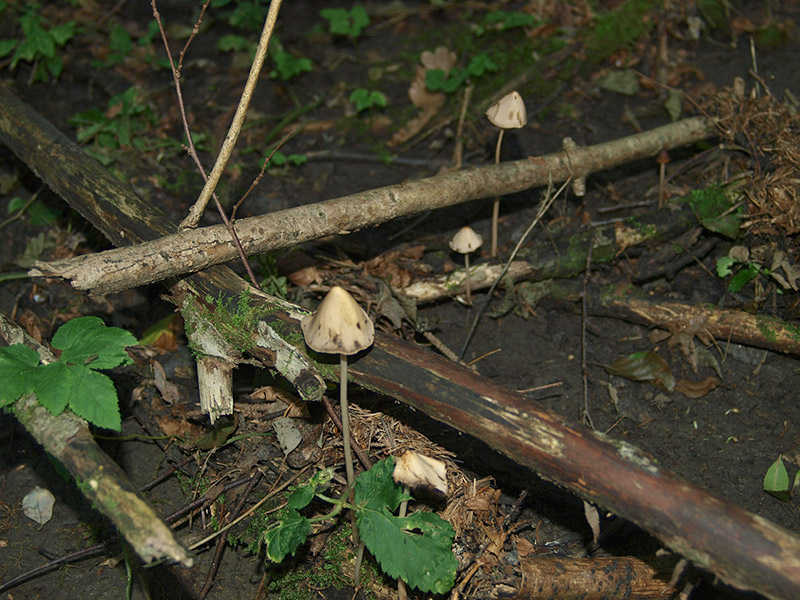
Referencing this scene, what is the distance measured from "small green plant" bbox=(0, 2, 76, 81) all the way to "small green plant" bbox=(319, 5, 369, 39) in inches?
92.1

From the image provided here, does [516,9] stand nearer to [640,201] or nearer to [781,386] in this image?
[640,201]

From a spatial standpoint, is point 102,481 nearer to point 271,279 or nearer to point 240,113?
point 240,113

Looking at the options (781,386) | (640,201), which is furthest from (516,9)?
(781,386)

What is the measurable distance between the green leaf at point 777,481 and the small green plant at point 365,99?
382 cm

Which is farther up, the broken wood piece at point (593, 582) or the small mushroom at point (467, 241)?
the small mushroom at point (467, 241)

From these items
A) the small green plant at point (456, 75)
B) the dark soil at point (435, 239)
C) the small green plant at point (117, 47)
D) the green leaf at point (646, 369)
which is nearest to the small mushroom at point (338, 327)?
the dark soil at point (435, 239)

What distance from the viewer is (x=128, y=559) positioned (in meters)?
2.63

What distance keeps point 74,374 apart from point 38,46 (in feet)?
14.6

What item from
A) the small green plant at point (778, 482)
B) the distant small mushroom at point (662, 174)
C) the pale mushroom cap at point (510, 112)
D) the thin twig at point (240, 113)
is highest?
the thin twig at point (240, 113)

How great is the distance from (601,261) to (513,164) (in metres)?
0.84

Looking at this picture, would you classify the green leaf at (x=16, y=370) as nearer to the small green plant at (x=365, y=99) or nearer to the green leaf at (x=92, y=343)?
the green leaf at (x=92, y=343)

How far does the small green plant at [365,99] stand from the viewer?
16.8 ft

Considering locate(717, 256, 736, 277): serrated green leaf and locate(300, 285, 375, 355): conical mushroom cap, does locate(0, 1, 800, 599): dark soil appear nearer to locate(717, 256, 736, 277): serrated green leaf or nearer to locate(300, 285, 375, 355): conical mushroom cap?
locate(717, 256, 736, 277): serrated green leaf

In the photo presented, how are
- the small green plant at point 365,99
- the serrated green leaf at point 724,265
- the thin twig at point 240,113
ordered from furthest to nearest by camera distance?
1. the small green plant at point 365,99
2. the serrated green leaf at point 724,265
3. the thin twig at point 240,113
